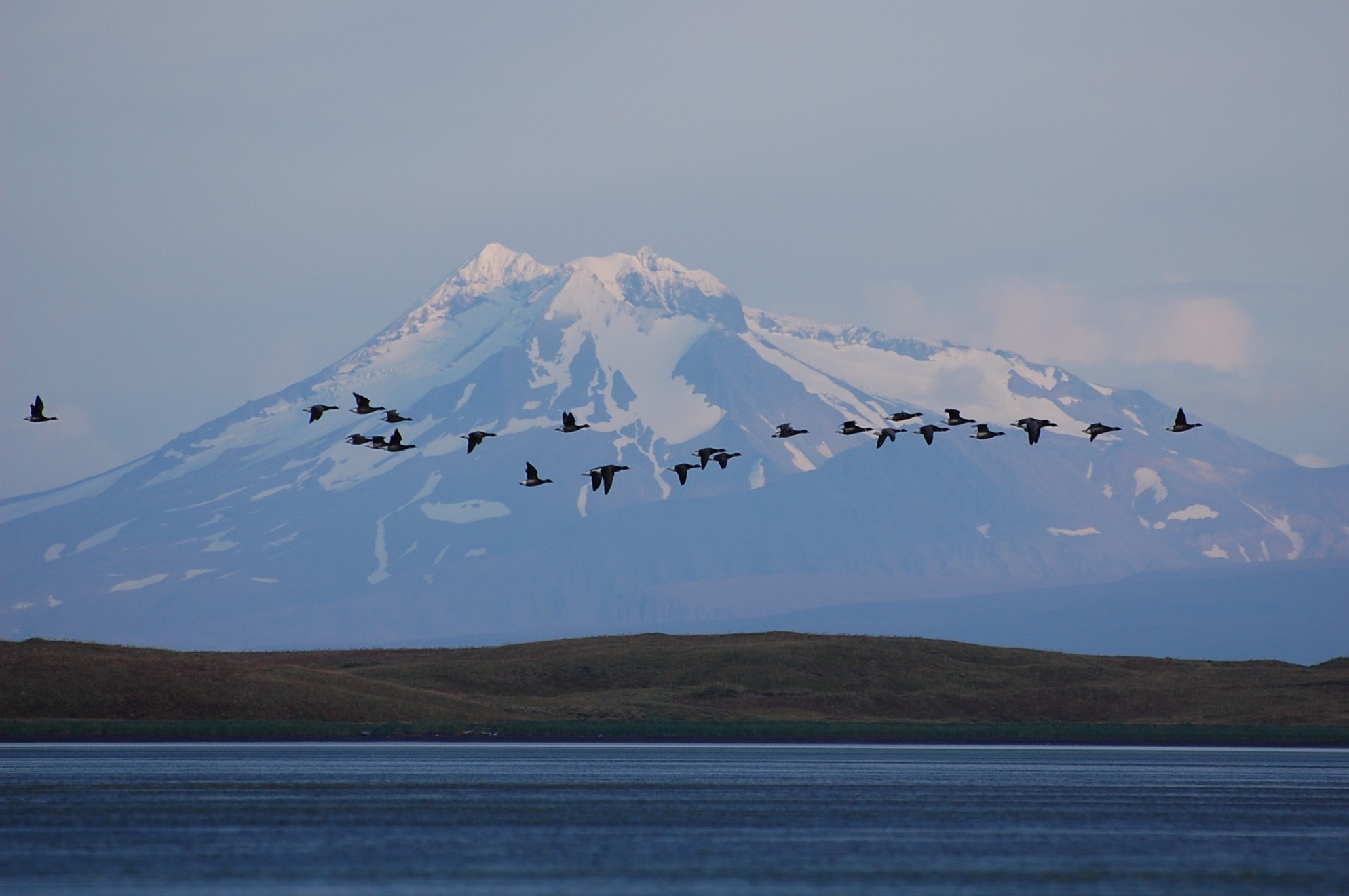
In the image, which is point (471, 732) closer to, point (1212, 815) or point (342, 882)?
point (1212, 815)

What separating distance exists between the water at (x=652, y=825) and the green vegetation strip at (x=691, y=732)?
5631mm

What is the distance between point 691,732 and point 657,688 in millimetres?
15128

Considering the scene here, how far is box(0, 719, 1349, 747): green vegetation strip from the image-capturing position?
9312 cm

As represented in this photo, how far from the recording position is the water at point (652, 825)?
44250 mm

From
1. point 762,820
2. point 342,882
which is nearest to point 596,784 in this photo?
point 762,820

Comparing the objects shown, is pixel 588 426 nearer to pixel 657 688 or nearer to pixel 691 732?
pixel 691 732

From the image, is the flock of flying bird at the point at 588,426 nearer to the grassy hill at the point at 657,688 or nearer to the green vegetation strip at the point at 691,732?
the green vegetation strip at the point at 691,732

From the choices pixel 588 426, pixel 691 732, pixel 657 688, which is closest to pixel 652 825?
pixel 588 426

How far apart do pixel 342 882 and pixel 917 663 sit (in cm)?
8845

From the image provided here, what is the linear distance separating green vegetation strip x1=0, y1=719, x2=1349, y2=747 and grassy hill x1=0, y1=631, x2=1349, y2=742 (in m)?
0.26

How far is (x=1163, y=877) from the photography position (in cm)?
4569

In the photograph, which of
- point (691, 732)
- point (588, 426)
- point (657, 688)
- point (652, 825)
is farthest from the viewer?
point (657, 688)

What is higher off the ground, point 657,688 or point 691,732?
point 657,688

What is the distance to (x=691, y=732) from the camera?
104125 millimetres
